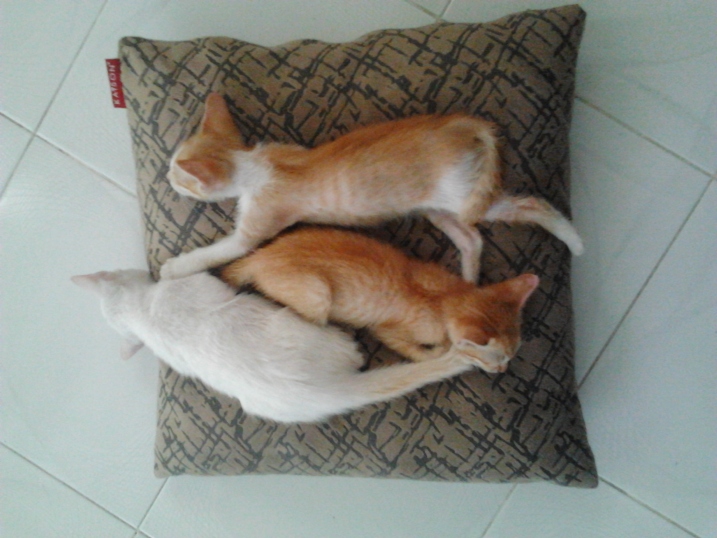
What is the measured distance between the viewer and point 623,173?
1.25 metres

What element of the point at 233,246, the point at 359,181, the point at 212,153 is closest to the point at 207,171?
the point at 212,153

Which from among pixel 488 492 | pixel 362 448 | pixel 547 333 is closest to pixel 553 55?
pixel 547 333

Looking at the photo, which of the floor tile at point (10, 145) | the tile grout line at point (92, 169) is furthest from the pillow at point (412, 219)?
the floor tile at point (10, 145)

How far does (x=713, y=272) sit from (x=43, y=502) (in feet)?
6.22

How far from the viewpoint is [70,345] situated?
1.37 meters

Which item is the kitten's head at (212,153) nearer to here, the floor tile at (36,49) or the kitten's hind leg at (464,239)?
the kitten's hind leg at (464,239)

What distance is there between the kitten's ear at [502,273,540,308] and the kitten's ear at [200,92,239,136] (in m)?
0.66

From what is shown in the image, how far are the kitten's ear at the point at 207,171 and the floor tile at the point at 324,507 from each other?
804 millimetres

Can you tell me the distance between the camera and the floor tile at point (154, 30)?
1.29 meters

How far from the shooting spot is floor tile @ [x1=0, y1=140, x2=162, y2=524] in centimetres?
135

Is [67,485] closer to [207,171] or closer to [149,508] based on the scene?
[149,508]

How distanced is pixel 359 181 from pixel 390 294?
0.77 ft

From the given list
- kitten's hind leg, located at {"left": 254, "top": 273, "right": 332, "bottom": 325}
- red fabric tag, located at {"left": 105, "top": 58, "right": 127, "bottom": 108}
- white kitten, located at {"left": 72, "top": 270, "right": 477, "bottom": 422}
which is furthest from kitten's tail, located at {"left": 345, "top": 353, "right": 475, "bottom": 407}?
red fabric tag, located at {"left": 105, "top": 58, "right": 127, "bottom": 108}

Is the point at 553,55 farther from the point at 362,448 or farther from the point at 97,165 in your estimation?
the point at 97,165
